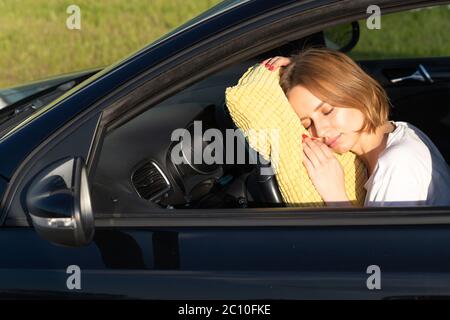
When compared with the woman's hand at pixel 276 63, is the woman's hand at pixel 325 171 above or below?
below

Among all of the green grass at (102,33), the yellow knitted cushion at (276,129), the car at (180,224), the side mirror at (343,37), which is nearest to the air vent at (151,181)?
the car at (180,224)

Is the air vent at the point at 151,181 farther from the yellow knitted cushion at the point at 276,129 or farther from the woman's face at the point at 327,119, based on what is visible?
the woman's face at the point at 327,119

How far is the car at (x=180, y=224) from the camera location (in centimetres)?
198

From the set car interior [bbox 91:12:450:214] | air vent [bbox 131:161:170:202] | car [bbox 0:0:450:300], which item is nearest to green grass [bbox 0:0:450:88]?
car interior [bbox 91:12:450:214]

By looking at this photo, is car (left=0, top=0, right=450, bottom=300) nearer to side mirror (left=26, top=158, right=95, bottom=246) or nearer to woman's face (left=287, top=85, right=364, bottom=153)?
side mirror (left=26, top=158, right=95, bottom=246)

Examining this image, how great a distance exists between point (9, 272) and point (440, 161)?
1256mm

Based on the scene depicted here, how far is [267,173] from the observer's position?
2.53m

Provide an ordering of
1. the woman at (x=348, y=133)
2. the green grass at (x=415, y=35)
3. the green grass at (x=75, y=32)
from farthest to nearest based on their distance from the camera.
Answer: the green grass at (x=75, y=32)
the green grass at (x=415, y=35)
the woman at (x=348, y=133)

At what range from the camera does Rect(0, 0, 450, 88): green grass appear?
22.7 feet

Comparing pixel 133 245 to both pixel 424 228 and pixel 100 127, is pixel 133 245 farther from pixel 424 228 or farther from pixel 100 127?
pixel 424 228

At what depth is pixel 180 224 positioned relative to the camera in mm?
2096

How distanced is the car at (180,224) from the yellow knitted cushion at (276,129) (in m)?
0.33

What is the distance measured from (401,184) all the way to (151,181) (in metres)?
0.70
